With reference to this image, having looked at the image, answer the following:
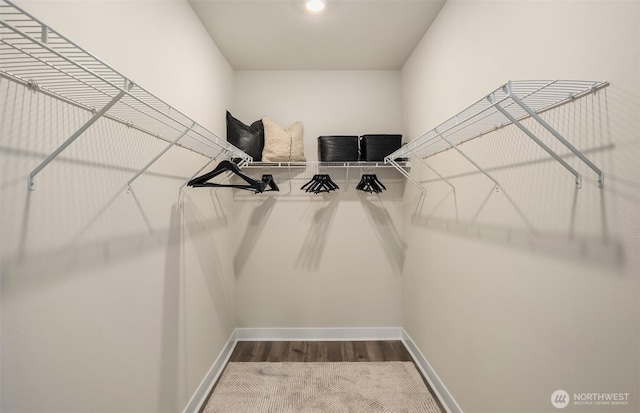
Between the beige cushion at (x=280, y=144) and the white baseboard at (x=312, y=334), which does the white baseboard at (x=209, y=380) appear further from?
the beige cushion at (x=280, y=144)

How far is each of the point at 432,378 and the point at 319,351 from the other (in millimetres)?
995

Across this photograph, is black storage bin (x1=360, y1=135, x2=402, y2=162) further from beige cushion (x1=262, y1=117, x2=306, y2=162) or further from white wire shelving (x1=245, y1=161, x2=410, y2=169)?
beige cushion (x1=262, y1=117, x2=306, y2=162)

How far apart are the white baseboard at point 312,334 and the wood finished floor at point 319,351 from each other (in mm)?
47

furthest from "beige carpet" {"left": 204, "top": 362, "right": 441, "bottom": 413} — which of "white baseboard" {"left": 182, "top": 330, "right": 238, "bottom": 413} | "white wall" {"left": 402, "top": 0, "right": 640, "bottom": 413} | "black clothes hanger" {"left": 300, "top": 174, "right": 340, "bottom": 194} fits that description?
"black clothes hanger" {"left": 300, "top": 174, "right": 340, "bottom": 194}

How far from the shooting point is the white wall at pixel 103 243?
2.65ft

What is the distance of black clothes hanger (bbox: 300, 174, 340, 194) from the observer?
262 cm

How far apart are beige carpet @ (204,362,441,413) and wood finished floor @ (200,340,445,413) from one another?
0.10m

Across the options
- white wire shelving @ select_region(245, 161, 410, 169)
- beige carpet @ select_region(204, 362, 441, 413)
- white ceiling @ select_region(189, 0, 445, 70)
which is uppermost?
white ceiling @ select_region(189, 0, 445, 70)

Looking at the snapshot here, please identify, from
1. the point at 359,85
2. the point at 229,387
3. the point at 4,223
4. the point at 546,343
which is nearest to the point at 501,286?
the point at 546,343

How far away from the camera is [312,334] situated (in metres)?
2.86

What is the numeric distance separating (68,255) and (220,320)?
169 centimetres

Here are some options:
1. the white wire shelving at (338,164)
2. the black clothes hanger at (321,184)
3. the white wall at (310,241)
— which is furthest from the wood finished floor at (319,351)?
the white wire shelving at (338,164)

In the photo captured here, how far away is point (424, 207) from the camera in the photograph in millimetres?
2316

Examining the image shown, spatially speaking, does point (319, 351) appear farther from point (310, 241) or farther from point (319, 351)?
point (310, 241)
